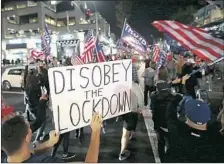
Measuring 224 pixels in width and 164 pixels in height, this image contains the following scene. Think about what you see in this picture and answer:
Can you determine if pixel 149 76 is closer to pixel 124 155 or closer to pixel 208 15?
pixel 124 155

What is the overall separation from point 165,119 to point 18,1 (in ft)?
196

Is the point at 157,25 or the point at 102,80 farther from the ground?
the point at 157,25

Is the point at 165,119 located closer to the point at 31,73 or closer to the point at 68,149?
the point at 68,149

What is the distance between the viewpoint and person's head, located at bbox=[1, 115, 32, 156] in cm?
224

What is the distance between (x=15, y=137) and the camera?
7.39 feet

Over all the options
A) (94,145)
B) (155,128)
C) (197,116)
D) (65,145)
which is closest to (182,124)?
(197,116)

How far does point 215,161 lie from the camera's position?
5.39m

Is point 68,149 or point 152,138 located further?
point 152,138

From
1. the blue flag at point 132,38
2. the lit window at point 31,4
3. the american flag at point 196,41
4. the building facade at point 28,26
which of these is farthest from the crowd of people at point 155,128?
the lit window at point 31,4

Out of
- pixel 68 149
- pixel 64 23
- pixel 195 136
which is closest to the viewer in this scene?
pixel 195 136

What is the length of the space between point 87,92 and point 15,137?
91 centimetres

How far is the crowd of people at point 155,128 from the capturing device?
231 centimetres

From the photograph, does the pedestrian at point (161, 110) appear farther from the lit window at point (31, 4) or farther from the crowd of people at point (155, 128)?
the lit window at point (31, 4)

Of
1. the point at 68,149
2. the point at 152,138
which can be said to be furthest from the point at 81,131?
the point at 152,138
